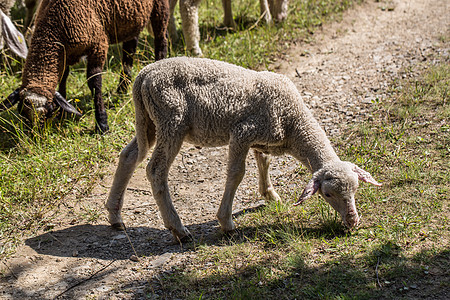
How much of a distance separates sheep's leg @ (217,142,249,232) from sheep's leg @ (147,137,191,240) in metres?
0.42

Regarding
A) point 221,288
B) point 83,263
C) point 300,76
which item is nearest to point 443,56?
point 300,76

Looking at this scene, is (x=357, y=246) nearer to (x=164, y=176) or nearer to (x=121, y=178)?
(x=164, y=176)

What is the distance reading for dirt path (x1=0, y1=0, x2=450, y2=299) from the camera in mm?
4434

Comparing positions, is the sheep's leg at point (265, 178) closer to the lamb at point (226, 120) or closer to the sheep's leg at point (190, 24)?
the lamb at point (226, 120)

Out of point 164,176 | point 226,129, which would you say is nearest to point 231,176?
point 226,129

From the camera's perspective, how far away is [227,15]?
9406 millimetres

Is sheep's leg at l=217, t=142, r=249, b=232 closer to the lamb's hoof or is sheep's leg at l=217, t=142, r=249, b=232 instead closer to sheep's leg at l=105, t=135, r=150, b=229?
sheep's leg at l=105, t=135, r=150, b=229

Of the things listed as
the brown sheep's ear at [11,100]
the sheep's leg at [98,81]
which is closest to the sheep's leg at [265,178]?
the sheep's leg at [98,81]

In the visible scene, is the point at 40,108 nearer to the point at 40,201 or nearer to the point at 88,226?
the point at 40,201

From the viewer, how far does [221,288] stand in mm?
4113

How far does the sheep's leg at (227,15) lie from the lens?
9.28 meters

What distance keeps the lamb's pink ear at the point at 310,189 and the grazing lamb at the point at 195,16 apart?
454 centimetres

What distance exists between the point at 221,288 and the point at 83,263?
140 cm

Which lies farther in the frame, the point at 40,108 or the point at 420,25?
the point at 420,25
